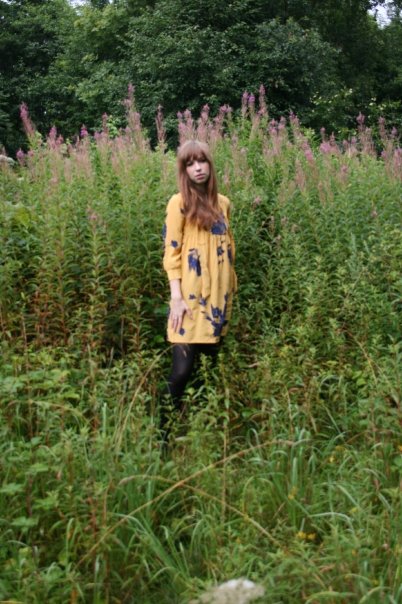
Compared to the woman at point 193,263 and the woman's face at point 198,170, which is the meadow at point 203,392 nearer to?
the woman at point 193,263

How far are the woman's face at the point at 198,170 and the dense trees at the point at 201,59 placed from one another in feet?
39.7

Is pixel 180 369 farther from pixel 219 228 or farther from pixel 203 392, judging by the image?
pixel 219 228

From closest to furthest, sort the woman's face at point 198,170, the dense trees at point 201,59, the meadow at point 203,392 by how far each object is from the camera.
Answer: the meadow at point 203,392
the woman's face at point 198,170
the dense trees at point 201,59

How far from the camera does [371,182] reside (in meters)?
6.52

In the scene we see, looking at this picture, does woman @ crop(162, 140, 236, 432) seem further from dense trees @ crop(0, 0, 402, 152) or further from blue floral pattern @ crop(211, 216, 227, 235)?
dense trees @ crop(0, 0, 402, 152)

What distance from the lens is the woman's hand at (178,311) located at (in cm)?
454

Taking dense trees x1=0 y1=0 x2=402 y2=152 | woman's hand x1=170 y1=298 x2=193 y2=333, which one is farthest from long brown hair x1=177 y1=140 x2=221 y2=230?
dense trees x1=0 y1=0 x2=402 y2=152

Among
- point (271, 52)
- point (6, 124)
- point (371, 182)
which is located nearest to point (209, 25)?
point (271, 52)

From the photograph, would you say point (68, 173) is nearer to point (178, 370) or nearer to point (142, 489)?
point (178, 370)

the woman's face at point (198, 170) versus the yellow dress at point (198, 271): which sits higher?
the woman's face at point (198, 170)

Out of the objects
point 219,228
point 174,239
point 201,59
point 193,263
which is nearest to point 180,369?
point 193,263

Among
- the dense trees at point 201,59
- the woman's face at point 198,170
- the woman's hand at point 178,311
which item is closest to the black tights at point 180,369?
the woman's hand at point 178,311

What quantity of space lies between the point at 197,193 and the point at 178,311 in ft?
2.36

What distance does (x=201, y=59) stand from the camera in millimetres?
22125
